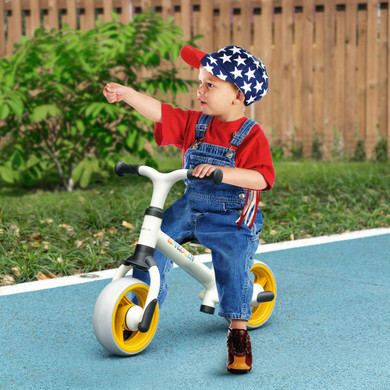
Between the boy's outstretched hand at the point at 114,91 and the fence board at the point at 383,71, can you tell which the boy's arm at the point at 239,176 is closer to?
the boy's outstretched hand at the point at 114,91

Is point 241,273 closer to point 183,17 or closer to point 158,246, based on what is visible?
point 158,246

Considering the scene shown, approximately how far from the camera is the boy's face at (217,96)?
3129 mm

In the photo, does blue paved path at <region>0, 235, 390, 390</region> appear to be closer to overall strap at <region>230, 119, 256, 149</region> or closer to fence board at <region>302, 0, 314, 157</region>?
overall strap at <region>230, 119, 256, 149</region>

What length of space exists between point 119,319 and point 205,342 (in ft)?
1.62

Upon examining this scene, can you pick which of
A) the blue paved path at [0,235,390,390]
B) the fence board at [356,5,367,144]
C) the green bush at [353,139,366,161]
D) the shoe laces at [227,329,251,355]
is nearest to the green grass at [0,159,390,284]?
the blue paved path at [0,235,390,390]

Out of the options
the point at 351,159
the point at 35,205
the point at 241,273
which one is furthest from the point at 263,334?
the point at 351,159

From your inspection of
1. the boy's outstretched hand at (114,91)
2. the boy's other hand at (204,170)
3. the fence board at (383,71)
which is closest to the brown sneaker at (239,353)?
the boy's other hand at (204,170)

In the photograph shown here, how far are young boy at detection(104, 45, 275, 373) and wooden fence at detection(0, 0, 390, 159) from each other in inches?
275

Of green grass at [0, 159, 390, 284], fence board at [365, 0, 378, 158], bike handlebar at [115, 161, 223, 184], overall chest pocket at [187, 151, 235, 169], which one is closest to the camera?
bike handlebar at [115, 161, 223, 184]

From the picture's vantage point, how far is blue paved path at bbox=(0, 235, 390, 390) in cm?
289

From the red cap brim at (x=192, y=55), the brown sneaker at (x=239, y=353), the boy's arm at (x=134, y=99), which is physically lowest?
the brown sneaker at (x=239, y=353)

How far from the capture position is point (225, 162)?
3117 millimetres

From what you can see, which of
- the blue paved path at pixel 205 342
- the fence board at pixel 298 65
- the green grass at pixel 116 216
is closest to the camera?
the blue paved path at pixel 205 342

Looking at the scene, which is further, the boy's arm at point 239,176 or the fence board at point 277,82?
the fence board at point 277,82
